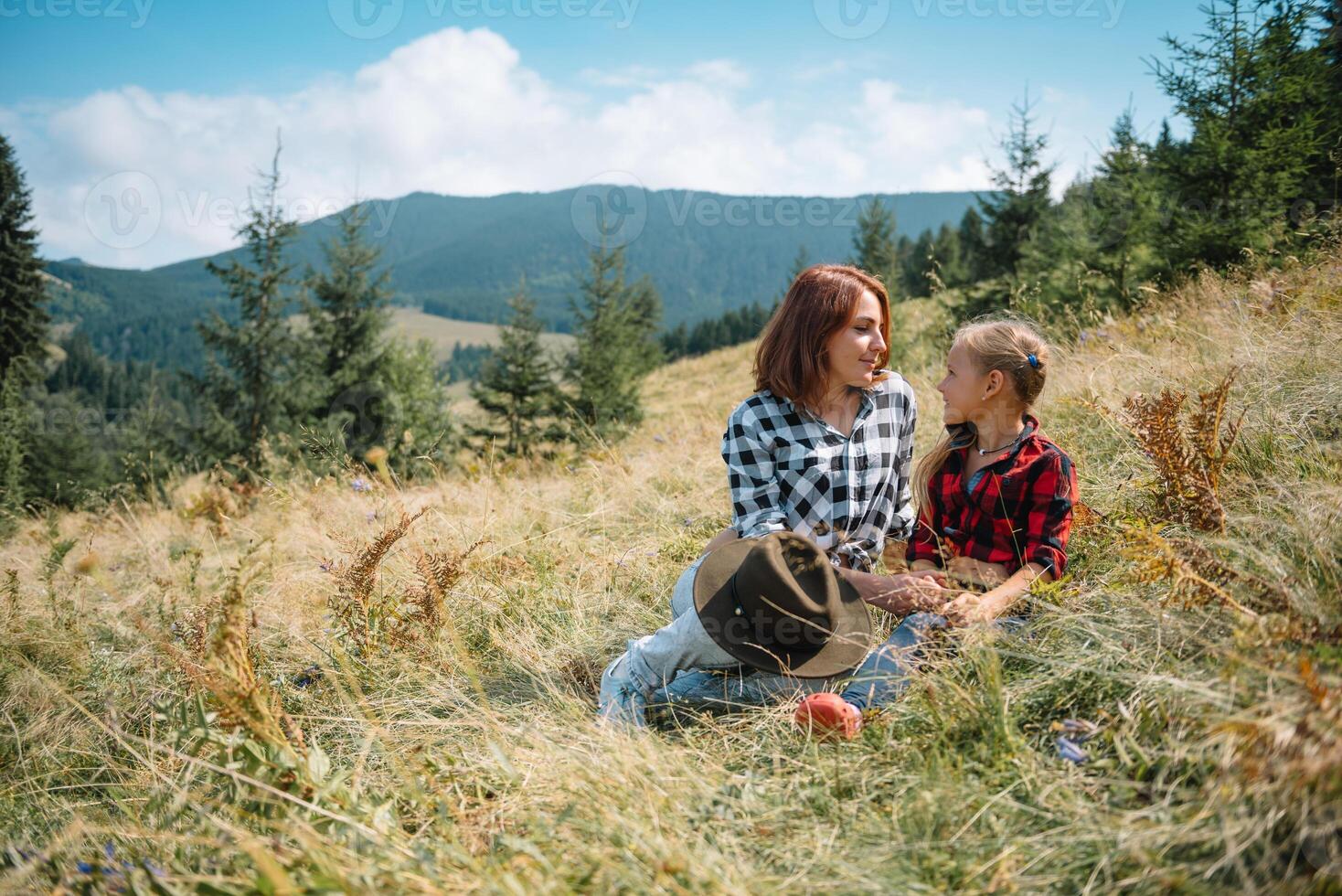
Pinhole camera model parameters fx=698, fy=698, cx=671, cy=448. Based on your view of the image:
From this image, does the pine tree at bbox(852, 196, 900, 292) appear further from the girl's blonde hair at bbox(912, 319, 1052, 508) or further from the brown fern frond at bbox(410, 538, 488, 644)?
the brown fern frond at bbox(410, 538, 488, 644)

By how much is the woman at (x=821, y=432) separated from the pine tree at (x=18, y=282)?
2791cm

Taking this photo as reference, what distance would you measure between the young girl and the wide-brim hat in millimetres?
123

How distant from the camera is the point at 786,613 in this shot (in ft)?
7.25

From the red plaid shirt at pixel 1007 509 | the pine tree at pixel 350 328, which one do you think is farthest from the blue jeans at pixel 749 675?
the pine tree at pixel 350 328

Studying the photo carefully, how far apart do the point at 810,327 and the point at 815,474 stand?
0.59 meters

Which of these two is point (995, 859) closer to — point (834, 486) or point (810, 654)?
point (810, 654)

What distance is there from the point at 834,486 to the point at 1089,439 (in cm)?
204

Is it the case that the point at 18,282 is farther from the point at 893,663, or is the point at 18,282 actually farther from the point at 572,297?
the point at 893,663

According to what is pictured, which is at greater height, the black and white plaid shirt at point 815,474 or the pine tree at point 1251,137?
the pine tree at point 1251,137

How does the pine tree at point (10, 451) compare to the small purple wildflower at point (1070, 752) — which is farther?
the pine tree at point (10, 451)

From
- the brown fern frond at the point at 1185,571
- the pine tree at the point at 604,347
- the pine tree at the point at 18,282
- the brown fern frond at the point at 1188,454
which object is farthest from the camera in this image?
the pine tree at the point at 18,282

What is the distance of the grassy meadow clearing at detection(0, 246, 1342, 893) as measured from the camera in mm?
1485

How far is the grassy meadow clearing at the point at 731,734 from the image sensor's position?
4.87 ft

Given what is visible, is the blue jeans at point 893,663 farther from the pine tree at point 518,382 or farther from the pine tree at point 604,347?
the pine tree at point 518,382
